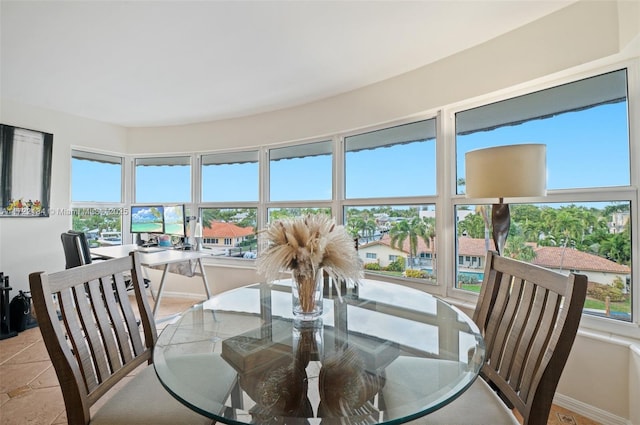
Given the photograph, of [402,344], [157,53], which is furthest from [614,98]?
[157,53]

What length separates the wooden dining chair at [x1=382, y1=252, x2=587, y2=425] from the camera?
91 cm

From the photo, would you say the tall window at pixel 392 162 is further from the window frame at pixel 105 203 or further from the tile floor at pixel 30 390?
the window frame at pixel 105 203

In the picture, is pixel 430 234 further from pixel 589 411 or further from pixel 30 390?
pixel 30 390

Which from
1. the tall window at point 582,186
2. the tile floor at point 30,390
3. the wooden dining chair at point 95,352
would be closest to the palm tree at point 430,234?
the tall window at point 582,186

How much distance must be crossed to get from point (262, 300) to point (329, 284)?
528 mm

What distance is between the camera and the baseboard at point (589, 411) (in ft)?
5.37

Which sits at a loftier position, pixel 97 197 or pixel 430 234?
pixel 97 197

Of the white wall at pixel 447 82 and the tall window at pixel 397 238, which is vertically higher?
the white wall at pixel 447 82

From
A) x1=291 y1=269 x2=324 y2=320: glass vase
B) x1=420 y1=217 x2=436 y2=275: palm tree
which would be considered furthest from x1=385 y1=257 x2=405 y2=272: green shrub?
x1=291 y1=269 x2=324 y2=320: glass vase

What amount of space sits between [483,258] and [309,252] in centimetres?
174

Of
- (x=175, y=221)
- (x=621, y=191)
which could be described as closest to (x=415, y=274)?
(x=621, y=191)

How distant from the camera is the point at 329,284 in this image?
2.07 metres

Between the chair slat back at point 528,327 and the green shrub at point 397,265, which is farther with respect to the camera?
the green shrub at point 397,265

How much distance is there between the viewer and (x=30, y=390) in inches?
78.6
